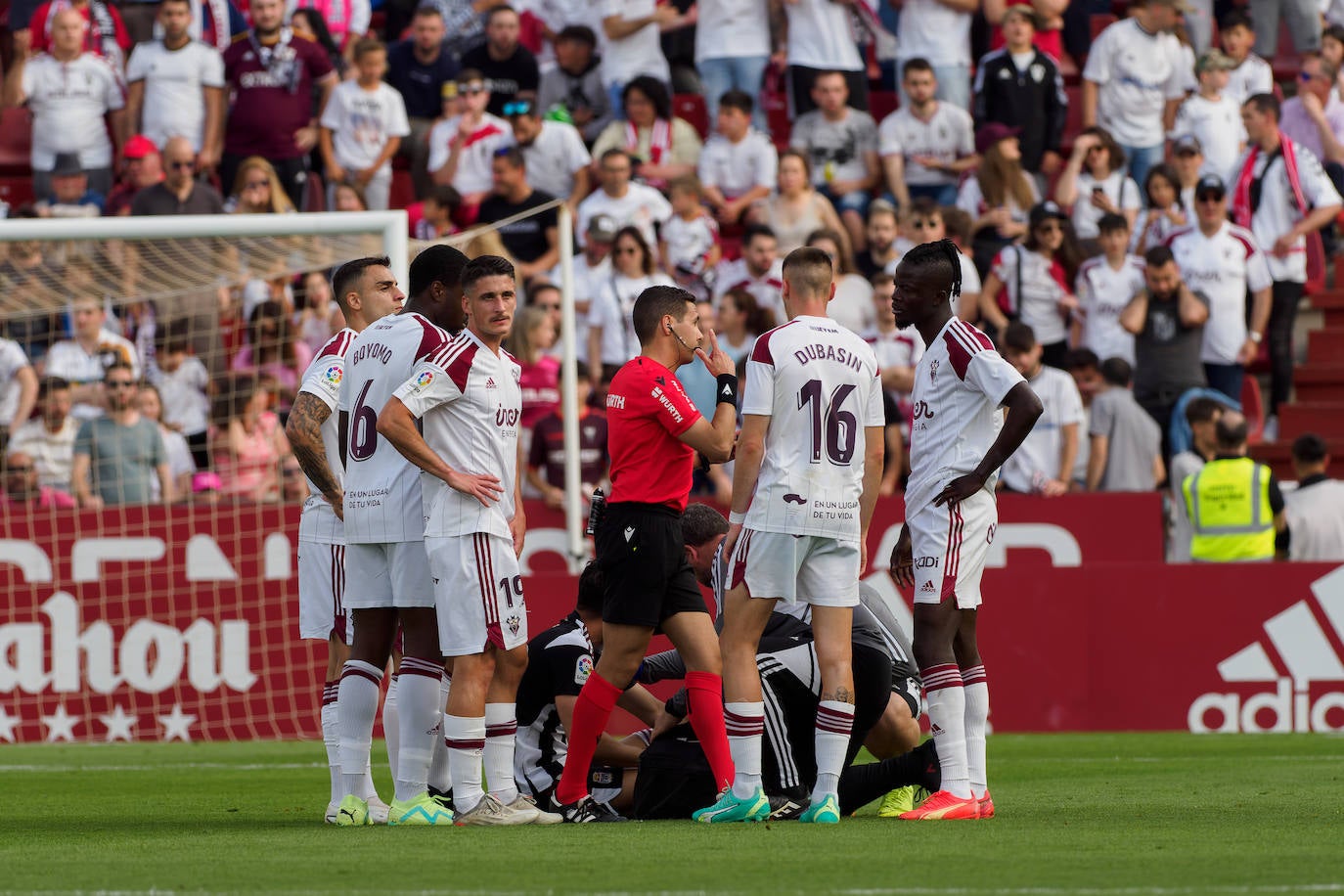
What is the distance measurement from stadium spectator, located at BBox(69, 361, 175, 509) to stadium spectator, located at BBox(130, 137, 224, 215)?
2295mm

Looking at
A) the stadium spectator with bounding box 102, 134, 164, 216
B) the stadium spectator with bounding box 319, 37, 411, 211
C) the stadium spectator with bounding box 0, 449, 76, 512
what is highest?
the stadium spectator with bounding box 319, 37, 411, 211

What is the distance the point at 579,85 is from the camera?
19.2 m

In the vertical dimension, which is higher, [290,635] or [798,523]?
[798,523]

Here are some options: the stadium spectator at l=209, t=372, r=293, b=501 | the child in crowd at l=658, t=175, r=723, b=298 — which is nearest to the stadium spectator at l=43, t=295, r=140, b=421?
the stadium spectator at l=209, t=372, r=293, b=501

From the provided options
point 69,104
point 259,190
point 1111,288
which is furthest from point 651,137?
point 69,104

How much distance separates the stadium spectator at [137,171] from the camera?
17.1 meters

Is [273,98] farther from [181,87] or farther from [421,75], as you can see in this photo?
[421,75]

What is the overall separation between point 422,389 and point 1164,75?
12900 mm

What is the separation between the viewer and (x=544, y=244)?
1755 cm

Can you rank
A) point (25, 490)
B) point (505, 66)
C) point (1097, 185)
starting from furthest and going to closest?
point (505, 66) → point (1097, 185) → point (25, 490)

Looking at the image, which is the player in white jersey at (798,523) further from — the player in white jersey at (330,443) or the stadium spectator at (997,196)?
the stadium spectator at (997,196)

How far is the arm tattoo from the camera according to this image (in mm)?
→ 8680

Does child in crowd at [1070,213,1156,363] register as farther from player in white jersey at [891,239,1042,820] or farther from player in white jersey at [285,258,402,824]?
player in white jersey at [285,258,402,824]

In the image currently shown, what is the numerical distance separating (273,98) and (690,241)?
428cm
